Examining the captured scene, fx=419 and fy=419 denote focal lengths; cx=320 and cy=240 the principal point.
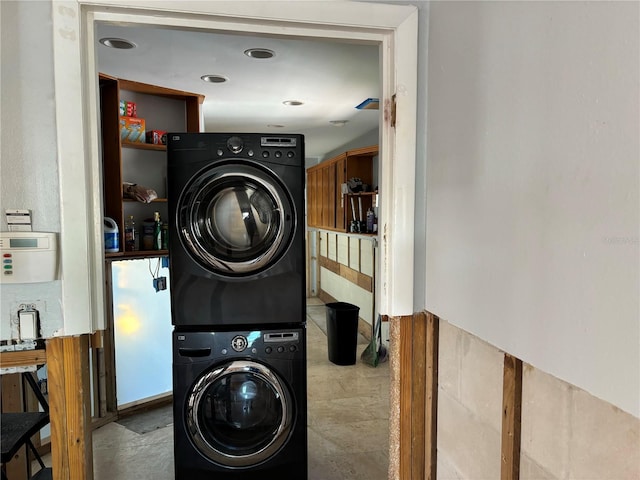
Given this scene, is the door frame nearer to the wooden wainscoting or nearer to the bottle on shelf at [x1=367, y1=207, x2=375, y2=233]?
the wooden wainscoting

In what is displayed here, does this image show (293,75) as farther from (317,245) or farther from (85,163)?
(317,245)

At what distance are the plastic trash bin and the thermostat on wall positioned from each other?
3023mm

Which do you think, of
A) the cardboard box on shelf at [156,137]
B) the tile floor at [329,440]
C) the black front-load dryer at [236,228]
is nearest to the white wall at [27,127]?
the black front-load dryer at [236,228]

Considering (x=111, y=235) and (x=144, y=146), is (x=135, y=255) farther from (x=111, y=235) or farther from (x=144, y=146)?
(x=144, y=146)

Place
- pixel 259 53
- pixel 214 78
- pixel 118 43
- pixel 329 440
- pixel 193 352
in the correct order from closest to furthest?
pixel 193 352 → pixel 118 43 → pixel 259 53 → pixel 329 440 → pixel 214 78

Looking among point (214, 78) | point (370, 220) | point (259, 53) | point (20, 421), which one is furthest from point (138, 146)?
point (370, 220)

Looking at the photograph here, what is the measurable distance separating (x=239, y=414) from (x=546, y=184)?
68.1 inches

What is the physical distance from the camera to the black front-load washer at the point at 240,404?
75.9 inches

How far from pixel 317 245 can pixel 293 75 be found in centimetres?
474

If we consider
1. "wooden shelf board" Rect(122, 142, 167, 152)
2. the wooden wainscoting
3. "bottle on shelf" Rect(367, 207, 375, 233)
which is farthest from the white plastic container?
"bottle on shelf" Rect(367, 207, 375, 233)

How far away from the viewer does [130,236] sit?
3.15 m

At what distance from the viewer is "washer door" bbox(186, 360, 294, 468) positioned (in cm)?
194

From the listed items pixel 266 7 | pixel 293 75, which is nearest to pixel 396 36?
pixel 266 7

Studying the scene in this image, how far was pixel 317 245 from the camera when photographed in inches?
301
